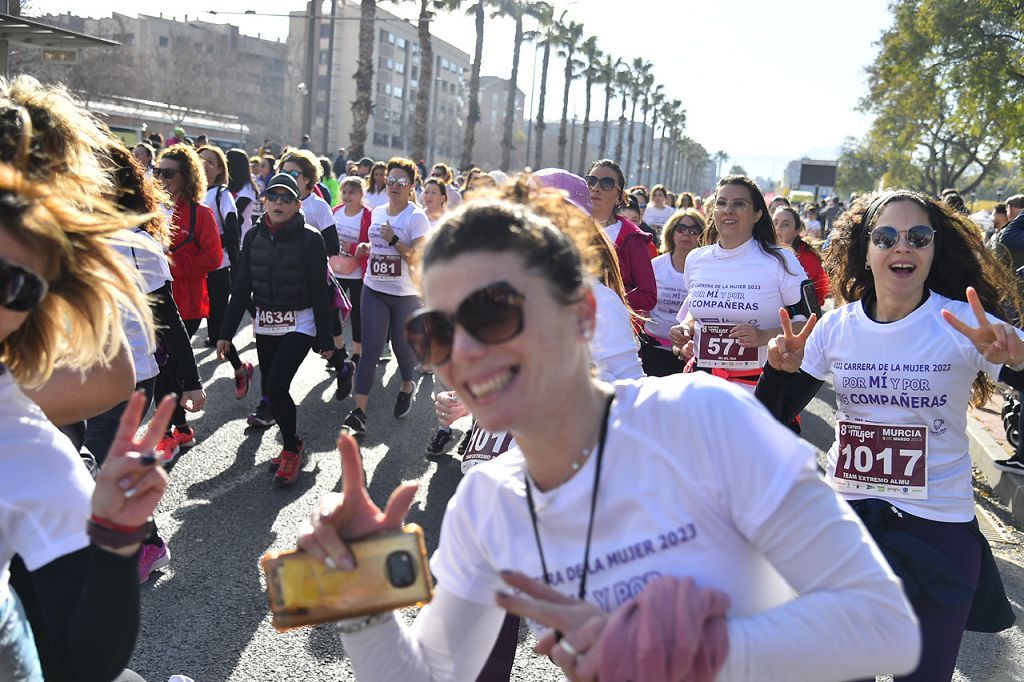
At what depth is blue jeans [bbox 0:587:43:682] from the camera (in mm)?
1704

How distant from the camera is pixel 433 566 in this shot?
1.89 metres

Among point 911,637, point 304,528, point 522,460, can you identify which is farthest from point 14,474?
point 911,637

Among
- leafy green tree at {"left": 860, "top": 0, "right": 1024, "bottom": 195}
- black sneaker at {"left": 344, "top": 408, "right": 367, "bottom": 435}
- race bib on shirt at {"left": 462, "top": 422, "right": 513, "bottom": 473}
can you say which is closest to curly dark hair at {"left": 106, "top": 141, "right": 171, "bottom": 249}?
race bib on shirt at {"left": 462, "top": 422, "right": 513, "bottom": 473}

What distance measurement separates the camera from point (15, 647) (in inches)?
67.7

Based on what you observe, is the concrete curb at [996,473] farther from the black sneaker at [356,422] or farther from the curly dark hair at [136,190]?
the curly dark hair at [136,190]

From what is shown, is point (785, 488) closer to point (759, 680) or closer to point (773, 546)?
point (773, 546)

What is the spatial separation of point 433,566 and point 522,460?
1.00 ft

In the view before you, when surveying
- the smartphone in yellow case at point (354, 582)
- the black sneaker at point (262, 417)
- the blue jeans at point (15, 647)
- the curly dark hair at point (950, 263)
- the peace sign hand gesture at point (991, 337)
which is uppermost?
the curly dark hair at point (950, 263)

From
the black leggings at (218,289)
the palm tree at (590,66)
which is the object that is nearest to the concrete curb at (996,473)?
the black leggings at (218,289)

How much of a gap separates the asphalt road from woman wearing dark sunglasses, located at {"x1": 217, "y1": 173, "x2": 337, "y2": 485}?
52 cm

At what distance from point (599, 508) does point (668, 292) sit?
5.57m

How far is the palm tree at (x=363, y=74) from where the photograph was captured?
23.7 metres

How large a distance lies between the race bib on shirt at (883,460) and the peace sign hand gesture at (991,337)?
0.33 m

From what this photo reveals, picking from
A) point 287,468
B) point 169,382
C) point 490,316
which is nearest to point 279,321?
point 169,382
